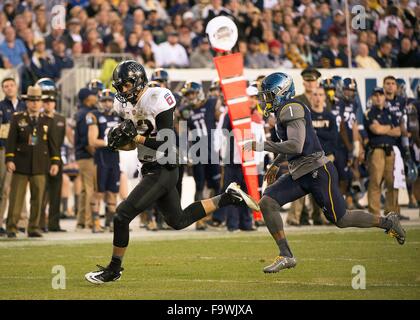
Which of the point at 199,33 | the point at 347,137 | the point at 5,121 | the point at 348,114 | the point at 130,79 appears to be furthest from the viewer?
the point at 199,33

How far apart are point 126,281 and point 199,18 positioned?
12.0m

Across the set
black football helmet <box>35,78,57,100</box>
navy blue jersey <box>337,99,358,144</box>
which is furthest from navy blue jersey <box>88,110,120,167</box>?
navy blue jersey <box>337,99,358,144</box>

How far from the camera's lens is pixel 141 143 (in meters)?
9.00

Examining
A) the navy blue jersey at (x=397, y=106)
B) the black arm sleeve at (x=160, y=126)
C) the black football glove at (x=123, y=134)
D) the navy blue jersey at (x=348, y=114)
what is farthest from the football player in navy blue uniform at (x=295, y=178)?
the navy blue jersey at (x=348, y=114)

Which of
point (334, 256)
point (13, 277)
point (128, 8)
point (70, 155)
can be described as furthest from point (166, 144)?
point (128, 8)

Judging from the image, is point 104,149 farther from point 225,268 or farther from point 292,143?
point 292,143

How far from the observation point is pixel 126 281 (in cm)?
932

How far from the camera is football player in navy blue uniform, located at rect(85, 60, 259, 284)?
8.96 m

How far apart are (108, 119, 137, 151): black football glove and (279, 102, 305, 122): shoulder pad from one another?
4.42 feet

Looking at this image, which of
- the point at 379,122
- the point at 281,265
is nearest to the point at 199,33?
the point at 379,122

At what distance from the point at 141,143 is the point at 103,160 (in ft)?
19.9

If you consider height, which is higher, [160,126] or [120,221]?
[160,126]

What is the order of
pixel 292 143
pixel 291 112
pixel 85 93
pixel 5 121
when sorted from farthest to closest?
1. pixel 85 93
2. pixel 5 121
3. pixel 291 112
4. pixel 292 143

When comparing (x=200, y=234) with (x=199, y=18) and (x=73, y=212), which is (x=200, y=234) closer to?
(x=73, y=212)
